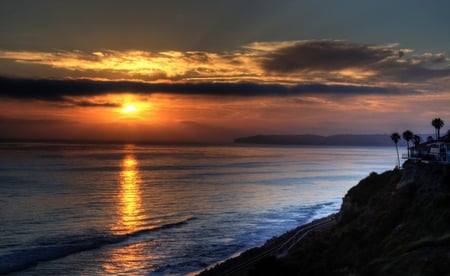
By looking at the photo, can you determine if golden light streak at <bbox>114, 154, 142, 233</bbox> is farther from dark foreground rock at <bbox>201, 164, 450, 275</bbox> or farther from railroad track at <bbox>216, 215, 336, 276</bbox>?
dark foreground rock at <bbox>201, 164, 450, 275</bbox>

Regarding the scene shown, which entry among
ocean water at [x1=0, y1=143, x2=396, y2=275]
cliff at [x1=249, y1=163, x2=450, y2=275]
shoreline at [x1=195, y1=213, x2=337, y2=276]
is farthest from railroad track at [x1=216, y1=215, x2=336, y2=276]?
ocean water at [x1=0, y1=143, x2=396, y2=275]

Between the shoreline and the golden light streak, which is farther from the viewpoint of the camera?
the golden light streak

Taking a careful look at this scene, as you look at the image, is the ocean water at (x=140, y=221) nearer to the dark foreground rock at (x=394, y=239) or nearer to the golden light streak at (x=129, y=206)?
the golden light streak at (x=129, y=206)

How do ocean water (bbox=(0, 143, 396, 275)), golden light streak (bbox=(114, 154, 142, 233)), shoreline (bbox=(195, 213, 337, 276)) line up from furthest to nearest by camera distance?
golden light streak (bbox=(114, 154, 142, 233)) < ocean water (bbox=(0, 143, 396, 275)) < shoreline (bbox=(195, 213, 337, 276))

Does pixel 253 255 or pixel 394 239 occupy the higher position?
pixel 394 239

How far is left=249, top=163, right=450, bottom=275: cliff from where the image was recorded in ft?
104

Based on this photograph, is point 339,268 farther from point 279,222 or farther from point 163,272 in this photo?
point 279,222

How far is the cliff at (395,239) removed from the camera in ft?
104

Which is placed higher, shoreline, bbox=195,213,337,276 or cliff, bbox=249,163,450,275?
cliff, bbox=249,163,450,275

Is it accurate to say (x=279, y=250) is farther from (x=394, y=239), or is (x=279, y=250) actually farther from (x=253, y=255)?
(x=394, y=239)

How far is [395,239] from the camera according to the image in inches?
1543

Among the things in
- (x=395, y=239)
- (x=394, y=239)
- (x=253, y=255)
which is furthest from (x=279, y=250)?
(x=395, y=239)

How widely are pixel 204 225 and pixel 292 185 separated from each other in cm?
7149

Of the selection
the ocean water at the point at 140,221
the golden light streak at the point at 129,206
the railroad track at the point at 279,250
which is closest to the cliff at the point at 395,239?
the railroad track at the point at 279,250
